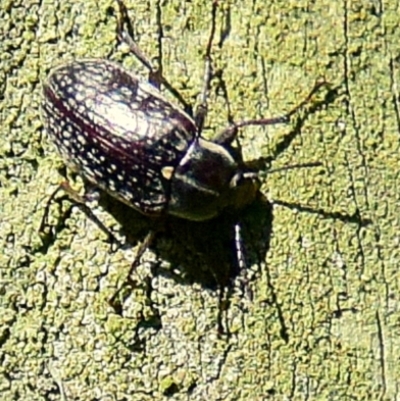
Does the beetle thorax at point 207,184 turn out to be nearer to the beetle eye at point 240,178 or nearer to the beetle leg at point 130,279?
the beetle eye at point 240,178

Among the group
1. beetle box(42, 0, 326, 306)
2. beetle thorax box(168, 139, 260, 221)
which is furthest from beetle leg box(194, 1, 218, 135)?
beetle thorax box(168, 139, 260, 221)

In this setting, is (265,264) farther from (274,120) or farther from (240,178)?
(274,120)

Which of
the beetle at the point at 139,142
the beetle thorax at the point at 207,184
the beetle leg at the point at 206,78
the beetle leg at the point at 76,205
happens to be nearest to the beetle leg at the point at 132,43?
the beetle at the point at 139,142

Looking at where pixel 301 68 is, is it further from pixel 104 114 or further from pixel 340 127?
pixel 104 114

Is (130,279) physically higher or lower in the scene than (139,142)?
lower

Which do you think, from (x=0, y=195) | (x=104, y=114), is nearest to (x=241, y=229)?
(x=104, y=114)

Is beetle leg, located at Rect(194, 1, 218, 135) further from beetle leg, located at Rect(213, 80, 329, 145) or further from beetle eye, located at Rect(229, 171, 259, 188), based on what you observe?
beetle eye, located at Rect(229, 171, 259, 188)

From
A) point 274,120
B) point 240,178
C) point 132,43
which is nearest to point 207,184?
point 240,178
